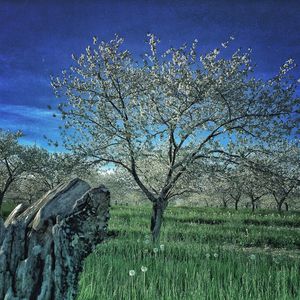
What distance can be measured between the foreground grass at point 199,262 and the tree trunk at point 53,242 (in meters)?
2.76

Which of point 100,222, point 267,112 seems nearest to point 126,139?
point 267,112

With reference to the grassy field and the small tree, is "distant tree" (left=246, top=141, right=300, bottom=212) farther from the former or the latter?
the small tree

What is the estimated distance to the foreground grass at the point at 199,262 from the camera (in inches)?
242

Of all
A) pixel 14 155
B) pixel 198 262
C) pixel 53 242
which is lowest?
pixel 198 262

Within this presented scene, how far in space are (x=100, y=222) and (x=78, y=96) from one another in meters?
11.7

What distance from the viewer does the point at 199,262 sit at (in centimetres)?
971

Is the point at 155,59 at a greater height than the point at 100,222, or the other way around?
the point at 155,59

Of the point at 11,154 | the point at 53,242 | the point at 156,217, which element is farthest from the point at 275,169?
the point at 11,154

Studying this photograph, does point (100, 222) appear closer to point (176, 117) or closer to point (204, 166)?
point (176, 117)

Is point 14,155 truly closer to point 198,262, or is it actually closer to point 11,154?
point 11,154

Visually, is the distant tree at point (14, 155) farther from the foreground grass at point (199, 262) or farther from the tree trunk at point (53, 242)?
the tree trunk at point (53, 242)

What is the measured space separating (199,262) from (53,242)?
7664 millimetres

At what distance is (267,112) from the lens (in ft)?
42.3

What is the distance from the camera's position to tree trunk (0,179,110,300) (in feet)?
8.61
